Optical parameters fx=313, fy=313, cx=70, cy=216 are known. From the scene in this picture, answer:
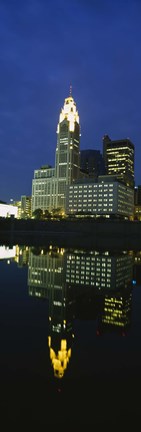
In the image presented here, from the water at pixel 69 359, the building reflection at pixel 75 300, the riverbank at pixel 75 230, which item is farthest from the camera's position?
the riverbank at pixel 75 230

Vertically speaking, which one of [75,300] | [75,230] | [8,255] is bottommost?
[75,300]

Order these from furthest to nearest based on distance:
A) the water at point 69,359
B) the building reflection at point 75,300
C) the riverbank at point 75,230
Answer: the riverbank at point 75,230 < the building reflection at point 75,300 < the water at point 69,359

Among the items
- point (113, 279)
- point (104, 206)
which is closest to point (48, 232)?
point (104, 206)

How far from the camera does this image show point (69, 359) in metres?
8.20

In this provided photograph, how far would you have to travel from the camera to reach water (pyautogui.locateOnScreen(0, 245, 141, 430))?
570cm

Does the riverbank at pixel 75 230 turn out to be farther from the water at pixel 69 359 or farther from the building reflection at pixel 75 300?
the water at pixel 69 359

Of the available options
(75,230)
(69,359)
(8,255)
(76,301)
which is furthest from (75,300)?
(75,230)

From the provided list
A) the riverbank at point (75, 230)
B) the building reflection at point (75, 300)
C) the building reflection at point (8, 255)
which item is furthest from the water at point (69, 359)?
the riverbank at point (75, 230)

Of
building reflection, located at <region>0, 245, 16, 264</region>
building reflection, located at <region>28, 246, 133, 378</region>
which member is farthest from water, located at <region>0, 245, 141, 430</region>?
building reflection, located at <region>0, 245, 16, 264</region>

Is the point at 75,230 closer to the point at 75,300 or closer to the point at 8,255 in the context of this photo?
the point at 8,255

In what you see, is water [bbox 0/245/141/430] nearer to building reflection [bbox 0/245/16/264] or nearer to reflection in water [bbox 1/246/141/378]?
reflection in water [bbox 1/246/141/378]

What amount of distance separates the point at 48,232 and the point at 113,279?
100370mm

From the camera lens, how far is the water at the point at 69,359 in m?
5.70

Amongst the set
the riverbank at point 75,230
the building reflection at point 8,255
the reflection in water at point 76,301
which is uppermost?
the riverbank at point 75,230
